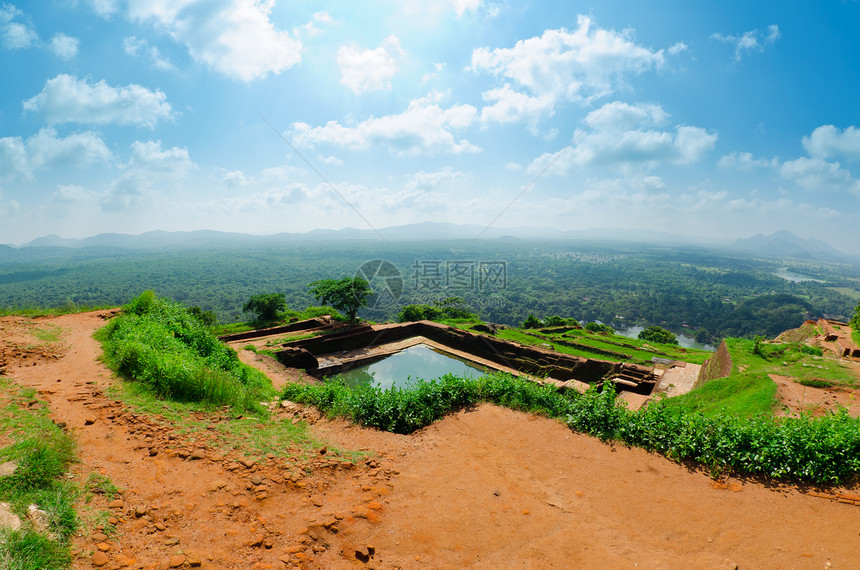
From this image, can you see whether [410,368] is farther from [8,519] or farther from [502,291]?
[502,291]

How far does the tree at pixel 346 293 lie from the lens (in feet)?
71.3

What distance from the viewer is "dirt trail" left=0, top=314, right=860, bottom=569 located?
3184 millimetres

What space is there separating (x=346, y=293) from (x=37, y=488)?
1865 cm

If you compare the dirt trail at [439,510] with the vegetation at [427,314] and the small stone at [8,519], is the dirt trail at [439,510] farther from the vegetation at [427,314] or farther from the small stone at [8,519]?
the vegetation at [427,314]

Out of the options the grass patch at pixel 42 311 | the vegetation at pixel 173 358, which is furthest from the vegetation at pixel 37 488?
the grass patch at pixel 42 311

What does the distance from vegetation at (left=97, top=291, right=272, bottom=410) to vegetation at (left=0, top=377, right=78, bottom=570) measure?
1861 millimetres

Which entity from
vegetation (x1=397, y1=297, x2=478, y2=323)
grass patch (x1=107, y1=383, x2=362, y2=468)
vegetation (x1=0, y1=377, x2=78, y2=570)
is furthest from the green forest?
vegetation (x1=0, y1=377, x2=78, y2=570)

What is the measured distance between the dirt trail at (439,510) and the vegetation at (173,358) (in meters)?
1.04

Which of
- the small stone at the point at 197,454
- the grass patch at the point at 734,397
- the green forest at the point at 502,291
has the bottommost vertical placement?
the green forest at the point at 502,291

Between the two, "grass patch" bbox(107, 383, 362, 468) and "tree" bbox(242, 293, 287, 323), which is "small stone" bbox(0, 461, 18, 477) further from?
"tree" bbox(242, 293, 287, 323)

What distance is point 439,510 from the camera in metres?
3.95

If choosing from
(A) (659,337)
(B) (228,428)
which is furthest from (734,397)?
(A) (659,337)

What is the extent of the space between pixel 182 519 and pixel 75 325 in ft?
38.4

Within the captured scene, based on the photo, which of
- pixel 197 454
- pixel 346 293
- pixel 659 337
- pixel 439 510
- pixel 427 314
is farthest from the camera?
pixel 659 337
